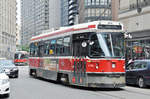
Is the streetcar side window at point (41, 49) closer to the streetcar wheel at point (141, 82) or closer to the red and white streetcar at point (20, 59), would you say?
the streetcar wheel at point (141, 82)

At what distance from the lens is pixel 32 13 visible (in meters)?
198

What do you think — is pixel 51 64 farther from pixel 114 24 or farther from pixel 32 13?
pixel 32 13

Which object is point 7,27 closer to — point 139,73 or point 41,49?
point 41,49

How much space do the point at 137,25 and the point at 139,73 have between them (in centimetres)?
1817

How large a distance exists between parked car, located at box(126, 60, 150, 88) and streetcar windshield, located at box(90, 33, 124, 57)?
2199 millimetres

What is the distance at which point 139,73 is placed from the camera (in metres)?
15.8

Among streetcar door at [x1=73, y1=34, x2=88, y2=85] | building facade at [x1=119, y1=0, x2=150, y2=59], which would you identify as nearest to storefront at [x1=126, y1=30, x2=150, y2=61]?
building facade at [x1=119, y1=0, x2=150, y2=59]

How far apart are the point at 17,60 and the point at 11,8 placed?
175ft

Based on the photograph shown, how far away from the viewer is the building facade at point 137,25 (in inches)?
1221

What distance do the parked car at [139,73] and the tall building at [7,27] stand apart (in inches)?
2875

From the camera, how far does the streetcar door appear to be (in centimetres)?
1396

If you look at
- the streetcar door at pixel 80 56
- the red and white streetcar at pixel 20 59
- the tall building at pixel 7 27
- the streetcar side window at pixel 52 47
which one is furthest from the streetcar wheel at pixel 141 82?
the tall building at pixel 7 27

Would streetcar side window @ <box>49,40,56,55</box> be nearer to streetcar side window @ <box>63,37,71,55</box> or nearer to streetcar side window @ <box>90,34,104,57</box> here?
streetcar side window @ <box>63,37,71,55</box>

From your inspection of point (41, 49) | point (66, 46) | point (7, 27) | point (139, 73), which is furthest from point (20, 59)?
point (7, 27)
